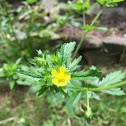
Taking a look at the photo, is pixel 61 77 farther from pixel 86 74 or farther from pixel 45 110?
pixel 45 110

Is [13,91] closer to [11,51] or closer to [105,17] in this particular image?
[11,51]

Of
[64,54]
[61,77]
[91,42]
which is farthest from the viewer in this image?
[91,42]

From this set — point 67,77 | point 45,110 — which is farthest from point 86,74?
point 45,110

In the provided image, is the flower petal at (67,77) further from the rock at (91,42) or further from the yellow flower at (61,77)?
the rock at (91,42)

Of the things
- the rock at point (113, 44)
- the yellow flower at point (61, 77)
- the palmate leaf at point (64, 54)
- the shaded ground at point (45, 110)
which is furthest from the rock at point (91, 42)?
the yellow flower at point (61, 77)

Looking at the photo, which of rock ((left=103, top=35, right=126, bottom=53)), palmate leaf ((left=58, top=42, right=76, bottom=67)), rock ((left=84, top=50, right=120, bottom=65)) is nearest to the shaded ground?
rock ((left=84, top=50, right=120, bottom=65))
